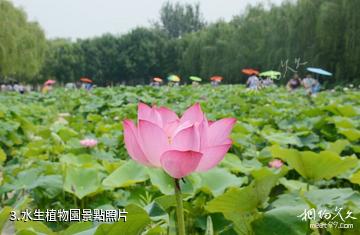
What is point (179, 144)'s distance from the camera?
0.46 m

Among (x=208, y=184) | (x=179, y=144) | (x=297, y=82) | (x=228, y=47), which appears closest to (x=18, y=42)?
(x=228, y=47)

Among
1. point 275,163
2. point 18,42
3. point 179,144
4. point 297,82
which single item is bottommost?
point 18,42

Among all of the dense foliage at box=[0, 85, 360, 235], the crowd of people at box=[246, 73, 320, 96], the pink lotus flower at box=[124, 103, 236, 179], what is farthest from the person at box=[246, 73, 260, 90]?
the pink lotus flower at box=[124, 103, 236, 179]

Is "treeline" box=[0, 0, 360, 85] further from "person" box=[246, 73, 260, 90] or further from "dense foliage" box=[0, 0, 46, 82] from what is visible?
→ "dense foliage" box=[0, 0, 46, 82]

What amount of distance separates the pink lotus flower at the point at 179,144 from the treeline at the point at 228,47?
0.31 meters

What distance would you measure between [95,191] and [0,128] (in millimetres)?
1693

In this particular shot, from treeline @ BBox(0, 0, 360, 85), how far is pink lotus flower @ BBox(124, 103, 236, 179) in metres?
0.31

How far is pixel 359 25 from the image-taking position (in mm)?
3766

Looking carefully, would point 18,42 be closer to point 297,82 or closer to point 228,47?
point 228,47

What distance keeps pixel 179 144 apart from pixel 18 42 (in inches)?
718

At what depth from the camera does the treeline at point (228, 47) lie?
335 centimetres

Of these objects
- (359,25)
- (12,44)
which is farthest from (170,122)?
(12,44)

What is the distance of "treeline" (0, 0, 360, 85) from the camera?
335 centimetres

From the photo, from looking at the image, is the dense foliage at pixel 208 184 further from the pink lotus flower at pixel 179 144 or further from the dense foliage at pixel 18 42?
the dense foliage at pixel 18 42
